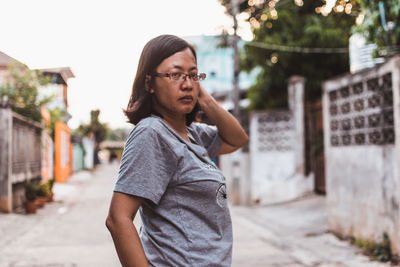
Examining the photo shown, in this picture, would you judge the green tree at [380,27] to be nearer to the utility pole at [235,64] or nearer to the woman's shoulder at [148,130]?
the woman's shoulder at [148,130]

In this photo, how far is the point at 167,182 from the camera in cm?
147

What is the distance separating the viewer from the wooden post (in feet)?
33.2

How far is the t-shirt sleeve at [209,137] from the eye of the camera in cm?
201

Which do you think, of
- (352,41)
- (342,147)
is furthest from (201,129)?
(352,41)

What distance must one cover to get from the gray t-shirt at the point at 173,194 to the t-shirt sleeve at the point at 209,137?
44cm

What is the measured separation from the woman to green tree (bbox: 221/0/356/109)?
1216cm

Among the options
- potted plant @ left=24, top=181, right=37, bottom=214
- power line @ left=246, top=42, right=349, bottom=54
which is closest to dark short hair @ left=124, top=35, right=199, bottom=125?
potted plant @ left=24, top=181, right=37, bottom=214

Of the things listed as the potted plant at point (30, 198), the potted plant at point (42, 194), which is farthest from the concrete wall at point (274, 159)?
the potted plant at point (30, 198)

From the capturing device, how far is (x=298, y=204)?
1087 cm

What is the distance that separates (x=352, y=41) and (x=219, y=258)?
9.00m

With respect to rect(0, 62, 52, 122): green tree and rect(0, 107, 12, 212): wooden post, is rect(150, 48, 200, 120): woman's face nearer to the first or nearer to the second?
rect(0, 107, 12, 212): wooden post

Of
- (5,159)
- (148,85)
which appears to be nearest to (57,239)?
(5,159)

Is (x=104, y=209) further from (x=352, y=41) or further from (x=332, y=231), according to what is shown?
(x=352, y=41)

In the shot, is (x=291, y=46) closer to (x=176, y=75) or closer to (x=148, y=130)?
(x=176, y=75)
